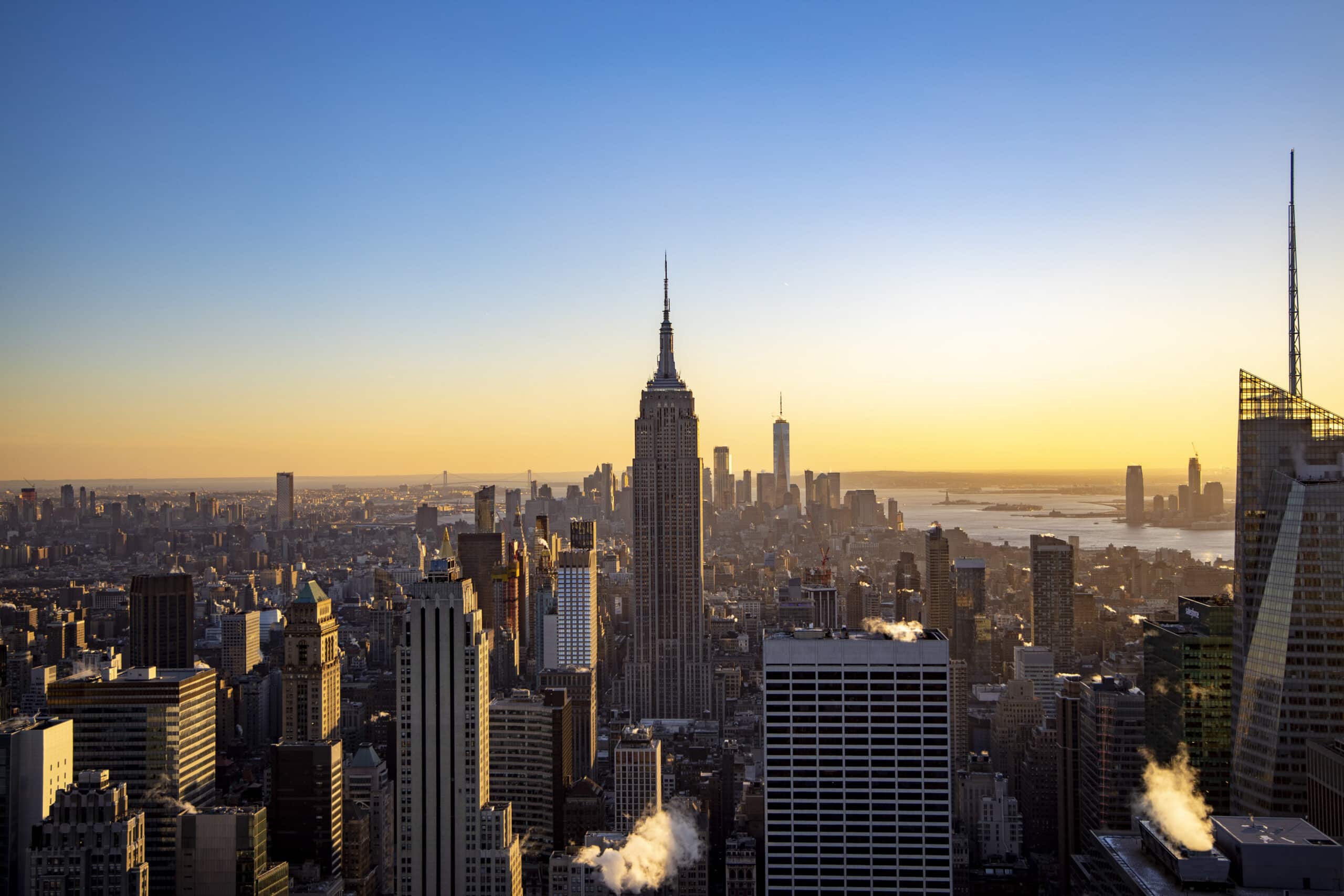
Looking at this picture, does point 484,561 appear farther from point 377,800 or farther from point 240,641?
point 377,800

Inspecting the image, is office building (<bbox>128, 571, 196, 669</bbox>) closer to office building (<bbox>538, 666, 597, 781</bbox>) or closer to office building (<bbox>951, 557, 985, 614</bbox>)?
office building (<bbox>538, 666, 597, 781</bbox>)

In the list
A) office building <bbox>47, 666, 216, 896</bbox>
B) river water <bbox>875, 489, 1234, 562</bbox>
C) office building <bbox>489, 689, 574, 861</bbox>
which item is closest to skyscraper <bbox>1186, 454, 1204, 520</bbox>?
river water <bbox>875, 489, 1234, 562</bbox>

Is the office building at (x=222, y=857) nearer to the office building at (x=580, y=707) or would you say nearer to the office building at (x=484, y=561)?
the office building at (x=580, y=707)

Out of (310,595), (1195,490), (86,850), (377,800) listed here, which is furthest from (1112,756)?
(310,595)

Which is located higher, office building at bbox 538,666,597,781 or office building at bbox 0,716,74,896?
office building at bbox 0,716,74,896

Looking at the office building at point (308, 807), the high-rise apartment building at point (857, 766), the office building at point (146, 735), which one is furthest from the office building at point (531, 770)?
the high-rise apartment building at point (857, 766)

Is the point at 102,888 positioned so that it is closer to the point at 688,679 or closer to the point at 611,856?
the point at 611,856

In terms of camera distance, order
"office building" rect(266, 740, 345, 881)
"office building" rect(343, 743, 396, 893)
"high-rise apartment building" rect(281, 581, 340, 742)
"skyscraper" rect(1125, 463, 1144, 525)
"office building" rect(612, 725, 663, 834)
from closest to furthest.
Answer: "office building" rect(343, 743, 396, 893) → "office building" rect(266, 740, 345, 881) → "skyscraper" rect(1125, 463, 1144, 525) → "office building" rect(612, 725, 663, 834) → "high-rise apartment building" rect(281, 581, 340, 742)
